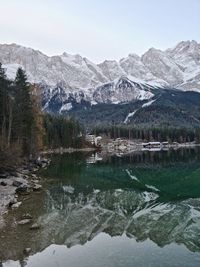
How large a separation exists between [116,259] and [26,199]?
67.8ft

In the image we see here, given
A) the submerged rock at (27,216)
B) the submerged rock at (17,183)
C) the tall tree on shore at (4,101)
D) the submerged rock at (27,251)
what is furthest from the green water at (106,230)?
the tall tree on shore at (4,101)

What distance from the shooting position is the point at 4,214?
3466 centimetres

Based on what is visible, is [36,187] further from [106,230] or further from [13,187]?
[106,230]

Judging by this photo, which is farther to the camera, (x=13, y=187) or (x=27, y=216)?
(x=13, y=187)

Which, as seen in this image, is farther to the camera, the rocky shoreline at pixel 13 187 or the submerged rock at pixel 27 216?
the rocky shoreline at pixel 13 187

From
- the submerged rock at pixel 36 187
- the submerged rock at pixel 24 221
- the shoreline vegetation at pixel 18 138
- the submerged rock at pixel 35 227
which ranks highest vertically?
the shoreline vegetation at pixel 18 138

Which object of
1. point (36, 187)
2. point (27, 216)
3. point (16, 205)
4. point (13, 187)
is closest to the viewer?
point (27, 216)

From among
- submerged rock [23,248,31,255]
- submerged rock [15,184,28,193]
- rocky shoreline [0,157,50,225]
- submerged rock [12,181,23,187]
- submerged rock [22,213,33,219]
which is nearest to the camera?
submerged rock [23,248,31,255]

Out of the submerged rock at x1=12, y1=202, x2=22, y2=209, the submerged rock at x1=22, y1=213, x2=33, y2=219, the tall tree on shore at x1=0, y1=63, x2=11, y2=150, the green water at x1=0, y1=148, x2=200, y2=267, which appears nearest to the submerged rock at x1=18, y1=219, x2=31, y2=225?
the green water at x1=0, y1=148, x2=200, y2=267

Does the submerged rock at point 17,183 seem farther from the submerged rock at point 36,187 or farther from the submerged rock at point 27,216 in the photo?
the submerged rock at point 27,216

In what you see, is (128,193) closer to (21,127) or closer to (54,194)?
(54,194)

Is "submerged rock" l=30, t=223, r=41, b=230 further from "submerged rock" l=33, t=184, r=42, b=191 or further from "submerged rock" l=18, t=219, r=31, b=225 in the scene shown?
"submerged rock" l=33, t=184, r=42, b=191

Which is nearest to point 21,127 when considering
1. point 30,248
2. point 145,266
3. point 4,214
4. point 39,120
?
point 39,120

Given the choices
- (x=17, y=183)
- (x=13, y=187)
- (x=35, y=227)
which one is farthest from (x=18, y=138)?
(x=35, y=227)
